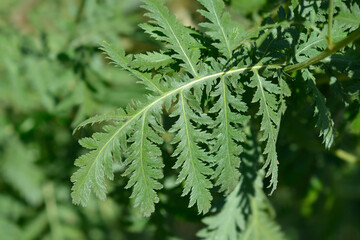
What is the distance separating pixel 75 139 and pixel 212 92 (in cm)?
106

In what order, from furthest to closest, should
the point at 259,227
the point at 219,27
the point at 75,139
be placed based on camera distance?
1. the point at 75,139
2. the point at 259,227
3. the point at 219,27

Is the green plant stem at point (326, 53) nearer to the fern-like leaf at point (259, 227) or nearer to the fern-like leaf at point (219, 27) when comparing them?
the fern-like leaf at point (219, 27)

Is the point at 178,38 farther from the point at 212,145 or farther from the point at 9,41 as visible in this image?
the point at 9,41

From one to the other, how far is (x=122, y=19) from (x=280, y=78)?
133 cm

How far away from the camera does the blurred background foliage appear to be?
69.8 inches

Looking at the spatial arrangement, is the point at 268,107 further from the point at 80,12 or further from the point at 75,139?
the point at 80,12

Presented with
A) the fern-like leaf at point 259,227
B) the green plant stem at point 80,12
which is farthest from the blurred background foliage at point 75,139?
the fern-like leaf at point 259,227

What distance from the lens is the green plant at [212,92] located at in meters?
1.06

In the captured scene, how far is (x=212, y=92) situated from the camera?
109cm

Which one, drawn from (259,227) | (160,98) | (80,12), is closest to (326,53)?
(160,98)

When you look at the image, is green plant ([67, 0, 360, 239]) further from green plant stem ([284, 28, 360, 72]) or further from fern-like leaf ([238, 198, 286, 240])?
fern-like leaf ([238, 198, 286, 240])

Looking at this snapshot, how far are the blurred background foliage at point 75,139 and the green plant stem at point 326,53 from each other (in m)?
0.50

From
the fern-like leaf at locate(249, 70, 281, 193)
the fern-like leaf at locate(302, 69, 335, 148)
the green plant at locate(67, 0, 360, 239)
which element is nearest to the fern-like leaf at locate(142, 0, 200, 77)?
the green plant at locate(67, 0, 360, 239)

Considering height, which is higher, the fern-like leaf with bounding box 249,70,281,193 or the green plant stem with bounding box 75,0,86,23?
the green plant stem with bounding box 75,0,86,23
